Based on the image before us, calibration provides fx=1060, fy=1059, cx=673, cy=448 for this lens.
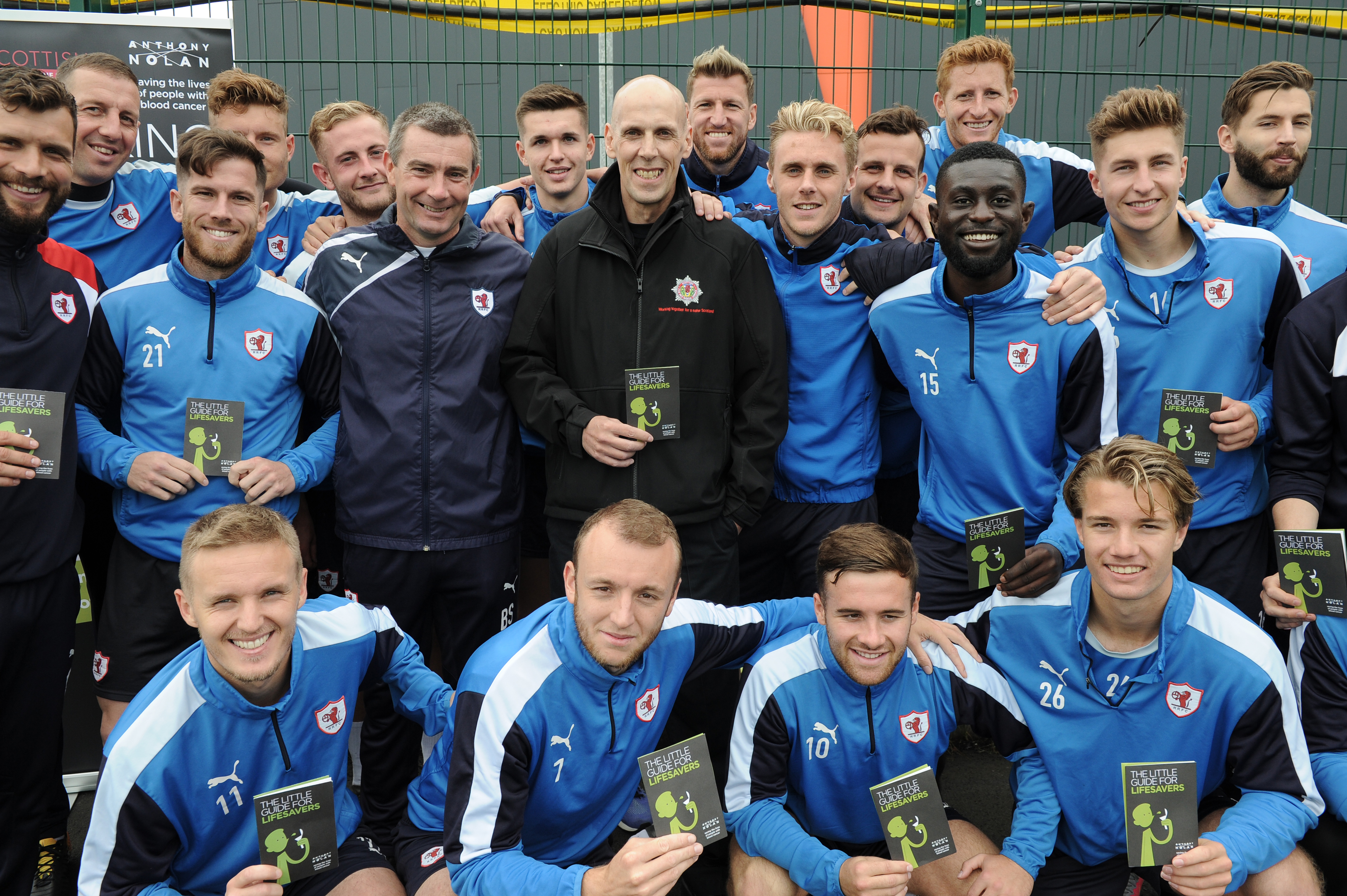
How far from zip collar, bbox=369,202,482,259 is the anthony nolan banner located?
2511 mm

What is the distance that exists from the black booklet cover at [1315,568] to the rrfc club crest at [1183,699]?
0.50 metres

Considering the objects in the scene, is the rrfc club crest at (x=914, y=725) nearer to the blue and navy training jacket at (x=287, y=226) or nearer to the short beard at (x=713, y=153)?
the short beard at (x=713, y=153)

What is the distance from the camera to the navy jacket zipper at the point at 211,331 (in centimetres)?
363

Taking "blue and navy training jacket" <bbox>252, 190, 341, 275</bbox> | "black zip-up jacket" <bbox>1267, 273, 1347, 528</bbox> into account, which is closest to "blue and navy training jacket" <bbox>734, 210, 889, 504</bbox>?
"black zip-up jacket" <bbox>1267, 273, 1347, 528</bbox>

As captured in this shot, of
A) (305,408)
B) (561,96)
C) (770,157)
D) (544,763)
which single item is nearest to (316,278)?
(305,408)

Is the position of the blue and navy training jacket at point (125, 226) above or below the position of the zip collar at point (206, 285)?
above

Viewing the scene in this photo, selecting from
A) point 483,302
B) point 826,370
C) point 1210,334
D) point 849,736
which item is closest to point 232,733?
point 483,302

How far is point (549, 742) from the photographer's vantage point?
3.01m

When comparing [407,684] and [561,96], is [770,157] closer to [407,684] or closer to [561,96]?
[561,96]

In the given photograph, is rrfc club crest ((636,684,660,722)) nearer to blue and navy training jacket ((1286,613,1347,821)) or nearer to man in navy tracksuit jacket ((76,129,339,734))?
man in navy tracksuit jacket ((76,129,339,734))

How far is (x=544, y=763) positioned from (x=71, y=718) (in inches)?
94.9

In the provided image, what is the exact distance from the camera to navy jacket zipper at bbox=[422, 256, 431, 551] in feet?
12.3

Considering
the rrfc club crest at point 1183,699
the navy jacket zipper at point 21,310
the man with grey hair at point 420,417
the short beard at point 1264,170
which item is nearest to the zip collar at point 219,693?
the man with grey hair at point 420,417

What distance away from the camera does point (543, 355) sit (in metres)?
3.83
